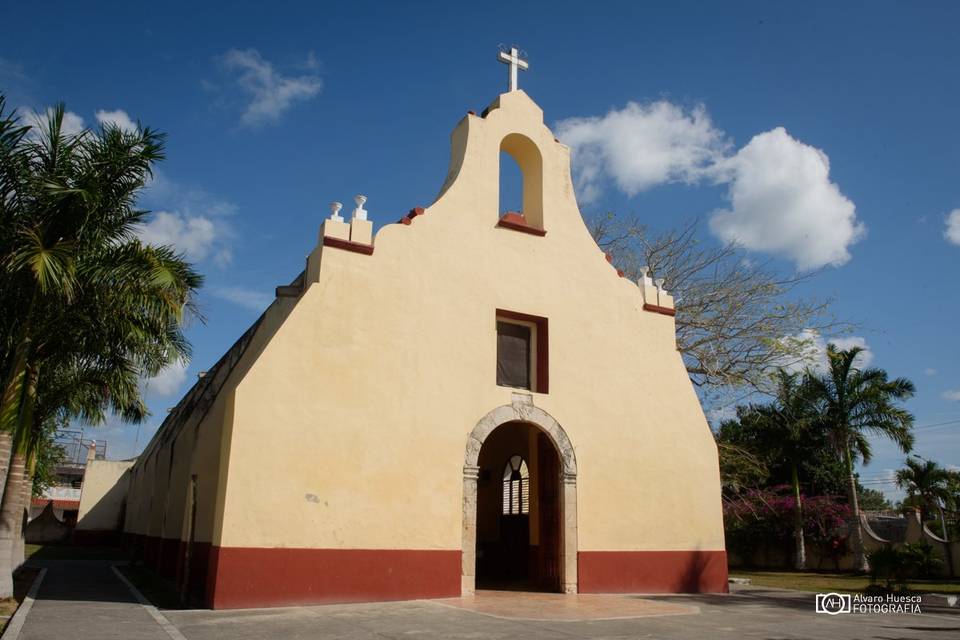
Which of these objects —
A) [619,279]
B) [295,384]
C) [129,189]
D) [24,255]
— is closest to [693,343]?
[619,279]

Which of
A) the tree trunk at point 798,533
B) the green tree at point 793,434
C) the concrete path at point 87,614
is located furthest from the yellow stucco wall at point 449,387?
the tree trunk at point 798,533

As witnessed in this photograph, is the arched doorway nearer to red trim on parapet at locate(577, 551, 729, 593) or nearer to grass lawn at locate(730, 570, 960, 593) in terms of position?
red trim on parapet at locate(577, 551, 729, 593)

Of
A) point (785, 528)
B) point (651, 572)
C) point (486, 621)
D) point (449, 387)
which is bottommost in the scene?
point (486, 621)

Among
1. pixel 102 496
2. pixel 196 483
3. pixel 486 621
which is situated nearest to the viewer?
pixel 486 621

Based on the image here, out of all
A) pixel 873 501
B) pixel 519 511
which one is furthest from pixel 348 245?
pixel 873 501

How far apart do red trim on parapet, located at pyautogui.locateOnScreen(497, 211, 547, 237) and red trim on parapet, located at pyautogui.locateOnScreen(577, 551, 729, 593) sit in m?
5.98

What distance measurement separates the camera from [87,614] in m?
8.91

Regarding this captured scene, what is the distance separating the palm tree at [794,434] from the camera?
25234 millimetres

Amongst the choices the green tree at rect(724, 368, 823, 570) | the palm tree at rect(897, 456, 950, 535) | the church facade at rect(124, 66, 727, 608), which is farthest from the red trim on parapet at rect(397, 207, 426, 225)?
the palm tree at rect(897, 456, 950, 535)

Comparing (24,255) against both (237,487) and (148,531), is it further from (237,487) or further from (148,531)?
(148,531)

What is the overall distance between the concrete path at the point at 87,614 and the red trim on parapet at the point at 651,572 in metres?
7.06

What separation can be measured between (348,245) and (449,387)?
286cm

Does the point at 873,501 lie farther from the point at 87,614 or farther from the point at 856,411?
the point at 87,614

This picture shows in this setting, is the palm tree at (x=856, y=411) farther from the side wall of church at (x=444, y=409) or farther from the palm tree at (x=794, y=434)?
the side wall of church at (x=444, y=409)
